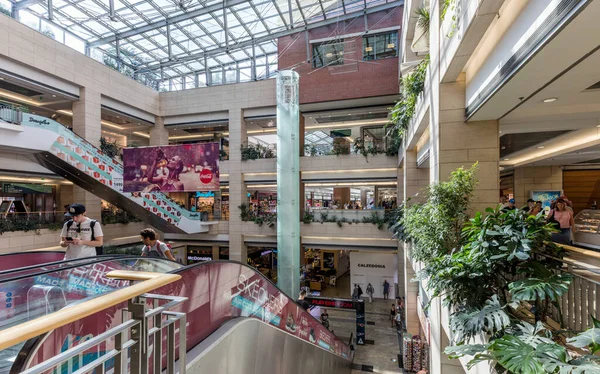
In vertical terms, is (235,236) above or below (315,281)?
above

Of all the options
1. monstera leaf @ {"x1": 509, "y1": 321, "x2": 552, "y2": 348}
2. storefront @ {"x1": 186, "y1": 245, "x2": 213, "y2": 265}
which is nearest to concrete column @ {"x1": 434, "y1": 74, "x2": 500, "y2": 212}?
monstera leaf @ {"x1": 509, "y1": 321, "x2": 552, "y2": 348}

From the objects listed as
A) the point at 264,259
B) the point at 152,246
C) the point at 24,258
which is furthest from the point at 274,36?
the point at 24,258

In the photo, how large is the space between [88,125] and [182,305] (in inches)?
582

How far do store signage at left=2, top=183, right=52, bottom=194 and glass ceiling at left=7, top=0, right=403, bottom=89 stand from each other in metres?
6.97

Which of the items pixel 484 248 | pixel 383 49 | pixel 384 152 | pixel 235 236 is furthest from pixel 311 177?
pixel 484 248

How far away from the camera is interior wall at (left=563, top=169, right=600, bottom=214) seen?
36.8 ft

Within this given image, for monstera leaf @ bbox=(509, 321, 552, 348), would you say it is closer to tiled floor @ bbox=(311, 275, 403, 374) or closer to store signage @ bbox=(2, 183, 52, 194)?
tiled floor @ bbox=(311, 275, 403, 374)

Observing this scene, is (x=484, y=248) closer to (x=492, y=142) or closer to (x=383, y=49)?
(x=492, y=142)

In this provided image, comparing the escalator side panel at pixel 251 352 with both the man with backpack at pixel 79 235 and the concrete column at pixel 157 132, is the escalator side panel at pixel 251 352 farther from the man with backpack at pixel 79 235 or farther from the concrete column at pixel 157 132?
the concrete column at pixel 157 132

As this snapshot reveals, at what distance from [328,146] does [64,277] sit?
46.2 ft

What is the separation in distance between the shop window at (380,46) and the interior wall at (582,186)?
889 centimetres

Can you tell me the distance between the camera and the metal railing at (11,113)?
909cm

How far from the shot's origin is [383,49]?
14484mm

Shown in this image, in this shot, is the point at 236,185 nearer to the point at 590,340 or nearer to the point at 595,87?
the point at 595,87
